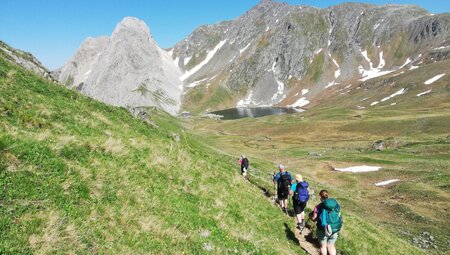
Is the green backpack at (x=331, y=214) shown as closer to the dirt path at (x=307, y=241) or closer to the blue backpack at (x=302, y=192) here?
the dirt path at (x=307, y=241)

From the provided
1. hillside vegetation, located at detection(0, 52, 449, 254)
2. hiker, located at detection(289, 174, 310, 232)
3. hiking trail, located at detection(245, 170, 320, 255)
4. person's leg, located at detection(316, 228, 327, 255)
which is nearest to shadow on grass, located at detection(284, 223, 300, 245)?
hillside vegetation, located at detection(0, 52, 449, 254)

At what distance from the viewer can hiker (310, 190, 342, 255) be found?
15117 millimetres

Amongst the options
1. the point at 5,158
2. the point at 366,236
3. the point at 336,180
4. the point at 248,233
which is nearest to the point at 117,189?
the point at 5,158

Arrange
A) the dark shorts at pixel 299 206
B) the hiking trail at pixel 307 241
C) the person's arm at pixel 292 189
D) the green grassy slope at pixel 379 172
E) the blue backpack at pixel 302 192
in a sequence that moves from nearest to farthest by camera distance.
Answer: the hiking trail at pixel 307 241 → the blue backpack at pixel 302 192 → the dark shorts at pixel 299 206 → the person's arm at pixel 292 189 → the green grassy slope at pixel 379 172

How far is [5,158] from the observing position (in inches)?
423

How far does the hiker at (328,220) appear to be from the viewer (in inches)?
595

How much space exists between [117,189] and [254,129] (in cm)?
15218

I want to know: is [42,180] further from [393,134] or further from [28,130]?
[393,134]

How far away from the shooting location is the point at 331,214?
15117 millimetres

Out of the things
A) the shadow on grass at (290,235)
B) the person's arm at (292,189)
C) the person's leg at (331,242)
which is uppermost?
the person's arm at (292,189)

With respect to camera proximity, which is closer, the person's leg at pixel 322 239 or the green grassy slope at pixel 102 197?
the green grassy slope at pixel 102 197

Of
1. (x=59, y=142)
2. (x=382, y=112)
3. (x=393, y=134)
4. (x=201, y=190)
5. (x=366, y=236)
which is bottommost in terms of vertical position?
(x=366, y=236)

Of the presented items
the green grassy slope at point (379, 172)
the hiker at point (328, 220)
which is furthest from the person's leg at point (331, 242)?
the green grassy slope at point (379, 172)

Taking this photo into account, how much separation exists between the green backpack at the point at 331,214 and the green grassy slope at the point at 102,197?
2.43 m
